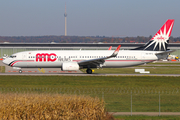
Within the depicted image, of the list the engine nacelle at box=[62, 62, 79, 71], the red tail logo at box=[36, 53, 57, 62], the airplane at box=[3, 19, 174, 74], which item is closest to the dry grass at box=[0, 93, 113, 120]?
the engine nacelle at box=[62, 62, 79, 71]

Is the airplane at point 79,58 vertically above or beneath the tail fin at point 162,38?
beneath

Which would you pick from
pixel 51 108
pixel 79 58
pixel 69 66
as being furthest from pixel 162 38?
pixel 51 108

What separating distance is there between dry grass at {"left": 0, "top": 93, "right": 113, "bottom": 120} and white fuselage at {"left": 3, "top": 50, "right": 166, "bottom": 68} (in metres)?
31.0

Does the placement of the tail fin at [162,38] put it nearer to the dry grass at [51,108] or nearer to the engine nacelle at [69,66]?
the engine nacelle at [69,66]

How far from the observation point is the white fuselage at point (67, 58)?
4644cm

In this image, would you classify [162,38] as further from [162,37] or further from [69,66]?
[69,66]

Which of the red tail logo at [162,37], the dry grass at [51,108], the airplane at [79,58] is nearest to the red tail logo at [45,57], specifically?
the airplane at [79,58]

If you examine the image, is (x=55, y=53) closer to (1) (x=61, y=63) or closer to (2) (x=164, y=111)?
(1) (x=61, y=63)

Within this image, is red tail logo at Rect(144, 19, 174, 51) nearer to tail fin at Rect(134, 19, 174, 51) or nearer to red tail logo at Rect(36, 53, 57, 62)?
tail fin at Rect(134, 19, 174, 51)

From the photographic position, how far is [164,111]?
20.1 meters

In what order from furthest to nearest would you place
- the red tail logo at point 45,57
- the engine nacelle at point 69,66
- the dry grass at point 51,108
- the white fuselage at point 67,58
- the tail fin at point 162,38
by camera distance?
the tail fin at point 162,38 → the white fuselage at point 67,58 → the red tail logo at point 45,57 → the engine nacelle at point 69,66 → the dry grass at point 51,108

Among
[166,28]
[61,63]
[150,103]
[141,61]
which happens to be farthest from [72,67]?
[150,103]

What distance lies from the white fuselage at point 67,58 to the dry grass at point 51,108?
102 feet

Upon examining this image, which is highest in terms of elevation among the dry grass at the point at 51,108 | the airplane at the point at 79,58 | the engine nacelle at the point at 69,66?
the airplane at the point at 79,58
